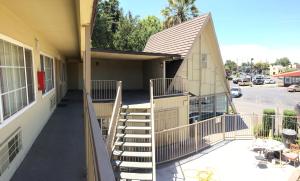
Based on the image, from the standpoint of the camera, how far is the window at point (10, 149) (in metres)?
3.86

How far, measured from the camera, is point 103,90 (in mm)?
15695

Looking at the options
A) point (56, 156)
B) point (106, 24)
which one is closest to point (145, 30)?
point (106, 24)

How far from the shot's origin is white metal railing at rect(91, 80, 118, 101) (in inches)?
503

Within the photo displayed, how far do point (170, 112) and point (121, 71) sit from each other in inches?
244

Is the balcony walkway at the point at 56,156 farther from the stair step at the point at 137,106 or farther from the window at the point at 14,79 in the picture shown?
the stair step at the point at 137,106

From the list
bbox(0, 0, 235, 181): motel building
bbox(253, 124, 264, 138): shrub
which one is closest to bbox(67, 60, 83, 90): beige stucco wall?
bbox(0, 0, 235, 181): motel building

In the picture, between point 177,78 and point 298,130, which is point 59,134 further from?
point 298,130

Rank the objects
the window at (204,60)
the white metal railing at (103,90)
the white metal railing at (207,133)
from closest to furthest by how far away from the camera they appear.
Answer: the white metal railing at (207,133) < the white metal railing at (103,90) < the window at (204,60)

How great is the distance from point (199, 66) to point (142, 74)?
4444 millimetres

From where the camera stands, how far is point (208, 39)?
16.6 m

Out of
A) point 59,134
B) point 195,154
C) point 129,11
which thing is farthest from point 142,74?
point 129,11

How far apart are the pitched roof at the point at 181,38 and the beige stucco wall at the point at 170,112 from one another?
2895 mm

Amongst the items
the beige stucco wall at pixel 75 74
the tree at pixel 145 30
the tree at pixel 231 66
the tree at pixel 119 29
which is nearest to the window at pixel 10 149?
the beige stucco wall at pixel 75 74

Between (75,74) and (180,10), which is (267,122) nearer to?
(75,74)
